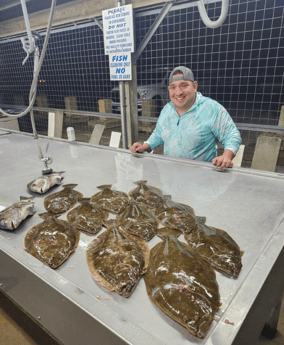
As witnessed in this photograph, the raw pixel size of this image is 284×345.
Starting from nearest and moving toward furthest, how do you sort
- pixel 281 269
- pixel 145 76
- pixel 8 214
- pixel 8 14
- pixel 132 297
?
1. pixel 132 297
2. pixel 281 269
3. pixel 8 214
4. pixel 145 76
5. pixel 8 14

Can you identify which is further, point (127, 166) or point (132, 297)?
point (127, 166)

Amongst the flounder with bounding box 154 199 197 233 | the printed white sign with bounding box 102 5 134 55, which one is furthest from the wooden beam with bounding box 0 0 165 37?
the flounder with bounding box 154 199 197 233

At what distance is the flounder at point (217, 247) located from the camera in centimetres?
80

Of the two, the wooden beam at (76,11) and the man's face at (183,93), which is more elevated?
the wooden beam at (76,11)

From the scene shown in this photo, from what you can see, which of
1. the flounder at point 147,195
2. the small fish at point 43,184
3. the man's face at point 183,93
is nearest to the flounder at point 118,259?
the flounder at point 147,195

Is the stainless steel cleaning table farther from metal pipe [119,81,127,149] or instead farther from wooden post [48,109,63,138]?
wooden post [48,109,63,138]

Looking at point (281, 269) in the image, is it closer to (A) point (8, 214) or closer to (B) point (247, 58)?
(A) point (8, 214)

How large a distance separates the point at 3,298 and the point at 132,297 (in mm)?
1629

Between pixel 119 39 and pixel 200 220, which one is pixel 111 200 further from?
pixel 119 39

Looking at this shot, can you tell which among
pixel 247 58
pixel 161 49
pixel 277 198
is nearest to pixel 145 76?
pixel 161 49

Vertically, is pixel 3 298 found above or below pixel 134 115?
below

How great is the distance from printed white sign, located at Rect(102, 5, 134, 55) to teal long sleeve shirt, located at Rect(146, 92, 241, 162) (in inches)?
63.3

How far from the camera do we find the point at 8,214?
1.10 meters

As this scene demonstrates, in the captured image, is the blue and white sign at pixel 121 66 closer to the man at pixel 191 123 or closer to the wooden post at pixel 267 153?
the man at pixel 191 123
